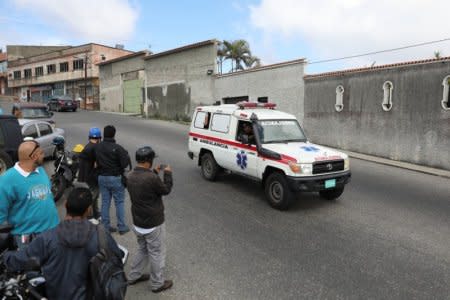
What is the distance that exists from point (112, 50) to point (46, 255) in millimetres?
52151

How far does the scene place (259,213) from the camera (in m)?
6.81

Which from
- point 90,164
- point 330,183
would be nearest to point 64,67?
point 90,164

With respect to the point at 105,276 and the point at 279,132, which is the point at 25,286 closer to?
the point at 105,276

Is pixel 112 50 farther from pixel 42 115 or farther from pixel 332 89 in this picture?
pixel 332 89

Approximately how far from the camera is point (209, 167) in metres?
9.34

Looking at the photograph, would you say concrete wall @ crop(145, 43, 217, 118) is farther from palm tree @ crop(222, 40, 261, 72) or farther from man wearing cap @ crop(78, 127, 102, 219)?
man wearing cap @ crop(78, 127, 102, 219)

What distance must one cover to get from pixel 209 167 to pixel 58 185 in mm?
3719

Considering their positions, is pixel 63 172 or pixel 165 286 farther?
pixel 63 172

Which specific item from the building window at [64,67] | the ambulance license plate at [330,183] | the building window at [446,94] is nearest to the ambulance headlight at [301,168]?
the ambulance license plate at [330,183]

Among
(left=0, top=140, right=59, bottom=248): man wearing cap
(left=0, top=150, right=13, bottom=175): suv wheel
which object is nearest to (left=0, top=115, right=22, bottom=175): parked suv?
(left=0, top=150, right=13, bottom=175): suv wheel

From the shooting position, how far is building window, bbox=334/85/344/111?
53.3 ft

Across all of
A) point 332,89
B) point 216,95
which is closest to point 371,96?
point 332,89

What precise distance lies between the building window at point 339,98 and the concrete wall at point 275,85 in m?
2.39

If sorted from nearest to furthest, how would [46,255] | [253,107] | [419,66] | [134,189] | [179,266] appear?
[46,255] < [134,189] < [179,266] < [253,107] < [419,66]
